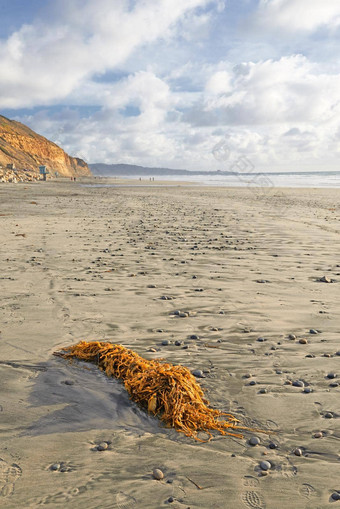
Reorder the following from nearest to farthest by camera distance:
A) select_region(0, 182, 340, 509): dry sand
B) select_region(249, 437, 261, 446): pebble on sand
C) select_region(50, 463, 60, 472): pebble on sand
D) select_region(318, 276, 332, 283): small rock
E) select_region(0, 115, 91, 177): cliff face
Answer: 1. select_region(0, 182, 340, 509): dry sand
2. select_region(50, 463, 60, 472): pebble on sand
3. select_region(249, 437, 261, 446): pebble on sand
4. select_region(318, 276, 332, 283): small rock
5. select_region(0, 115, 91, 177): cliff face

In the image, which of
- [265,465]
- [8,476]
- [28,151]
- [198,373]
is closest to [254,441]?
[265,465]

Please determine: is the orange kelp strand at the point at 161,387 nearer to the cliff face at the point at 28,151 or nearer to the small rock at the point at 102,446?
the small rock at the point at 102,446

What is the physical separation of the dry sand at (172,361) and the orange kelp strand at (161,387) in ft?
0.46

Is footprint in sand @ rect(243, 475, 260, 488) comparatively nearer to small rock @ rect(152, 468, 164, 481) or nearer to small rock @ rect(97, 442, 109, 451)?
small rock @ rect(152, 468, 164, 481)

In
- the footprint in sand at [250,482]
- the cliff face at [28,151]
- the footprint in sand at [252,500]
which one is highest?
the cliff face at [28,151]

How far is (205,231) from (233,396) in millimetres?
11750

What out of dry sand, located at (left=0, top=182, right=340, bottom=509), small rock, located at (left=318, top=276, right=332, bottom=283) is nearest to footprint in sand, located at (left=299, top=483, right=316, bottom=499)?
dry sand, located at (left=0, top=182, right=340, bottom=509)

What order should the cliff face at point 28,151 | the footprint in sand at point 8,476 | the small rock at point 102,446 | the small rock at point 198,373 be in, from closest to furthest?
1. the footprint in sand at point 8,476
2. the small rock at point 102,446
3. the small rock at point 198,373
4. the cliff face at point 28,151

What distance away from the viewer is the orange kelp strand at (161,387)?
13.3 ft

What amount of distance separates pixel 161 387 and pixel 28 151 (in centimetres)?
10236

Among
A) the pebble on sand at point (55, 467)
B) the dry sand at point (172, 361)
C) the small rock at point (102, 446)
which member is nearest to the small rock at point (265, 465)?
the dry sand at point (172, 361)

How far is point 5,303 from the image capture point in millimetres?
7395

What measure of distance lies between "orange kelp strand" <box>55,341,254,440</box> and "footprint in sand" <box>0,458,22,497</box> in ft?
4.75

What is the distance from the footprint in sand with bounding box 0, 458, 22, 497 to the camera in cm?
313
